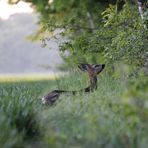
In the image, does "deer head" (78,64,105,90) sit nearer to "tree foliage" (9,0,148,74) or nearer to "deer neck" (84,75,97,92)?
"deer neck" (84,75,97,92)

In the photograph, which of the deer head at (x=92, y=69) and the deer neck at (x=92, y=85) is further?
the deer head at (x=92, y=69)

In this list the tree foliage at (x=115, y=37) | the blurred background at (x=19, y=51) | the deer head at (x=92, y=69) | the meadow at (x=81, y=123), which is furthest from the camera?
the blurred background at (x=19, y=51)

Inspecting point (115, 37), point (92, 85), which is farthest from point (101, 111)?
point (115, 37)

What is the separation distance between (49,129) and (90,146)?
3.15 feet

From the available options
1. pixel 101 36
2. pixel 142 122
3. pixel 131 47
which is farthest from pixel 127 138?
pixel 101 36

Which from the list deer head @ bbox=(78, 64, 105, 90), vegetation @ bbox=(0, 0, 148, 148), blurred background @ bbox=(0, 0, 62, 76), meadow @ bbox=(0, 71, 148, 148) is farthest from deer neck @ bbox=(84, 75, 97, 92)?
blurred background @ bbox=(0, 0, 62, 76)

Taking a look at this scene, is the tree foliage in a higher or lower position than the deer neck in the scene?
higher

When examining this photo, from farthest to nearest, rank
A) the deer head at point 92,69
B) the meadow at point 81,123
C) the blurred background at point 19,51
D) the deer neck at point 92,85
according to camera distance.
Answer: the blurred background at point 19,51 → the deer head at point 92,69 → the deer neck at point 92,85 → the meadow at point 81,123

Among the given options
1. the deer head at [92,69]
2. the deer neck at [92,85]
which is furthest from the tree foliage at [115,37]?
the deer neck at [92,85]

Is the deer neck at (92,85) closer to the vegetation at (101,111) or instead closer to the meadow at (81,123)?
the vegetation at (101,111)

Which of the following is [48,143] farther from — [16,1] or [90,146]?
[16,1]

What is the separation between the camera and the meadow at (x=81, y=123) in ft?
18.1

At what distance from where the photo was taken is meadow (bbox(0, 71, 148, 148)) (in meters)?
5.51

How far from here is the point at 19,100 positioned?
778 centimetres
